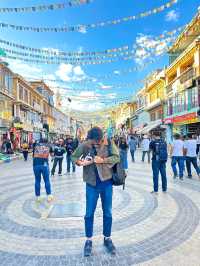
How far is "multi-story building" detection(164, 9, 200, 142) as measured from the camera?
23.8 meters

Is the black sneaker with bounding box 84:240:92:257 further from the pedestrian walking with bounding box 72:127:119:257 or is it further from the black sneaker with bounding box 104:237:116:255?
the black sneaker with bounding box 104:237:116:255

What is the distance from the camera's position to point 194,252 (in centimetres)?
392

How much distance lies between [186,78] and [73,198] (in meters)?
22.6

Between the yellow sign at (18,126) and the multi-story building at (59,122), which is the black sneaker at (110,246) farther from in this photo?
the multi-story building at (59,122)

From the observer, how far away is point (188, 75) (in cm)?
2588

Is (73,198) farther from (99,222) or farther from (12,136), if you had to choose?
(12,136)

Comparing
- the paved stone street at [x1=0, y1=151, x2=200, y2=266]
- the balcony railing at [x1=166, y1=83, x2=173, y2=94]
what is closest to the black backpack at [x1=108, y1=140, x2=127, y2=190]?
the paved stone street at [x1=0, y1=151, x2=200, y2=266]

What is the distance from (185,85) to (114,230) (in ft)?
78.1

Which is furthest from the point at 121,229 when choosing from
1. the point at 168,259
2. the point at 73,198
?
the point at 73,198

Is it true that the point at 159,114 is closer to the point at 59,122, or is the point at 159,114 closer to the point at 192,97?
the point at 192,97

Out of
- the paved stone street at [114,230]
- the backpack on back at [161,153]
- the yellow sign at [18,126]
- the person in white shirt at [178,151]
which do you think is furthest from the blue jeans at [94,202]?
the yellow sign at [18,126]

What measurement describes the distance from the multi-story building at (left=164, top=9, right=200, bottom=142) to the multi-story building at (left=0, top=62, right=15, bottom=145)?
1993cm

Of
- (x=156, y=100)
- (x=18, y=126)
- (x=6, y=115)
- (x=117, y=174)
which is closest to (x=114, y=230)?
(x=117, y=174)

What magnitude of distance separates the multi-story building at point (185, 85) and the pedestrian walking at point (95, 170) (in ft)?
67.5
